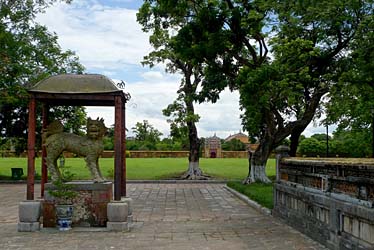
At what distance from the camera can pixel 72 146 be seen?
353 inches

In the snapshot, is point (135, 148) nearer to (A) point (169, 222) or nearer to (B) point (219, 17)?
(B) point (219, 17)

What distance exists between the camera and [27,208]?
8.48 metres

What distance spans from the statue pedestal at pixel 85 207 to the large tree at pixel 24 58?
27.7ft

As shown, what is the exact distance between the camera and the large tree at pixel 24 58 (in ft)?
53.8

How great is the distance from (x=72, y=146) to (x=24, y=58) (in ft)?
31.3

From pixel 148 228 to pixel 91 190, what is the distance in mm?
1250

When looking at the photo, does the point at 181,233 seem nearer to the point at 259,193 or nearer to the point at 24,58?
the point at 259,193

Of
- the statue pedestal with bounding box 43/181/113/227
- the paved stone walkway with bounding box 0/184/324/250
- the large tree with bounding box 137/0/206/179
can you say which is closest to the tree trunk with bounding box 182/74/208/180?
the large tree with bounding box 137/0/206/179

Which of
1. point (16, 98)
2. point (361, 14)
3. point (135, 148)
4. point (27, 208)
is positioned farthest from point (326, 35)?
point (135, 148)

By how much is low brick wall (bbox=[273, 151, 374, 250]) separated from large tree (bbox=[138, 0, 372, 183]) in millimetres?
4735

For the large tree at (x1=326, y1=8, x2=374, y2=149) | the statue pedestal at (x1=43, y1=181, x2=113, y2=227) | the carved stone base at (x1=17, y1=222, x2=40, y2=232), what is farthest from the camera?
the large tree at (x1=326, y1=8, x2=374, y2=149)

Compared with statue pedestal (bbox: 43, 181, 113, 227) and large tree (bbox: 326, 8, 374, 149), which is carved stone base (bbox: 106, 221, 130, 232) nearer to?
statue pedestal (bbox: 43, 181, 113, 227)

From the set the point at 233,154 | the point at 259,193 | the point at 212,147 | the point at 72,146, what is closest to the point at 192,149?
the point at 259,193

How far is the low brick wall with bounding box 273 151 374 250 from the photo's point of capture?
5582 millimetres
